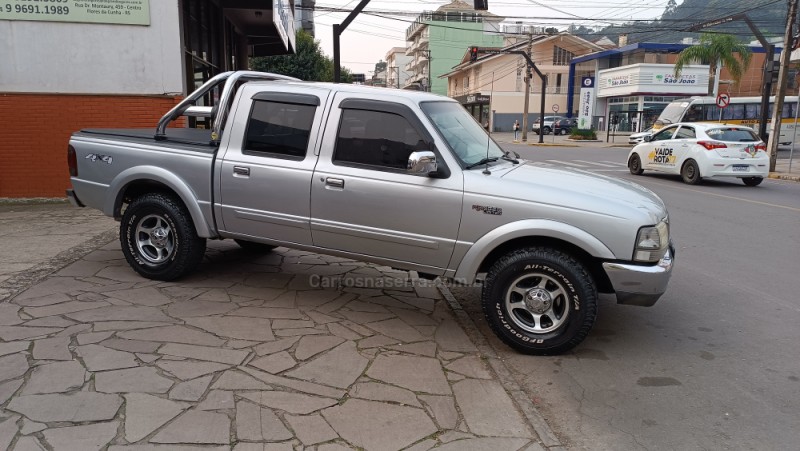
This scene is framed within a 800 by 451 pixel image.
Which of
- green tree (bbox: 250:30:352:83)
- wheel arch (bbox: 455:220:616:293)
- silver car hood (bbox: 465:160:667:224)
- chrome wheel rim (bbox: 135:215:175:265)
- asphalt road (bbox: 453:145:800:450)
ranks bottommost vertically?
asphalt road (bbox: 453:145:800:450)

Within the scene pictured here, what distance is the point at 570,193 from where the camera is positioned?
425 centimetres

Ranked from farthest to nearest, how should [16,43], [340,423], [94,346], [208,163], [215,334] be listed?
[16,43] < [208,163] < [215,334] < [94,346] < [340,423]

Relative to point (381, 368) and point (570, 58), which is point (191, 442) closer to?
point (381, 368)

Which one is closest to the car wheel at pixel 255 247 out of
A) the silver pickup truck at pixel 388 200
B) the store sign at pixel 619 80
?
the silver pickup truck at pixel 388 200

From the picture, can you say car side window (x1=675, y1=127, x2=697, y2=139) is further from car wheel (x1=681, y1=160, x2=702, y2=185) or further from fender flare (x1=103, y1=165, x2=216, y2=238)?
fender flare (x1=103, y1=165, x2=216, y2=238)

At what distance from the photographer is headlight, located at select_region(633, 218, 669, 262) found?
4.06 m

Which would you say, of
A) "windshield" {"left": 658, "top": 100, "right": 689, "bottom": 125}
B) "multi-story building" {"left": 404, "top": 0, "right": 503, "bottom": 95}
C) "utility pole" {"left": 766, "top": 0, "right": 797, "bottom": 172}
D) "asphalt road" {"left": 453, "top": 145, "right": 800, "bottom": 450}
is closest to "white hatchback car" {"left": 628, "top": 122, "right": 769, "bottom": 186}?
"utility pole" {"left": 766, "top": 0, "right": 797, "bottom": 172}

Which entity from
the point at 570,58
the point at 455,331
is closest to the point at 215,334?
the point at 455,331

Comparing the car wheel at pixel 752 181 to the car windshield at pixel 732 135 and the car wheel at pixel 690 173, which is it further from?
the car wheel at pixel 690 173

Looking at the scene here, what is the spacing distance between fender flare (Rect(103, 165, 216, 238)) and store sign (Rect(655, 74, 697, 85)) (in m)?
47.1

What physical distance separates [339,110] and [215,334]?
204 centimetres

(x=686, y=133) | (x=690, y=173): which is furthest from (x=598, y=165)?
(x=690, y=173)

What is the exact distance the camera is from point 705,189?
1441cm

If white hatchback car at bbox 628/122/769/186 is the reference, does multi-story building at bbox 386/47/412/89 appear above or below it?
above
